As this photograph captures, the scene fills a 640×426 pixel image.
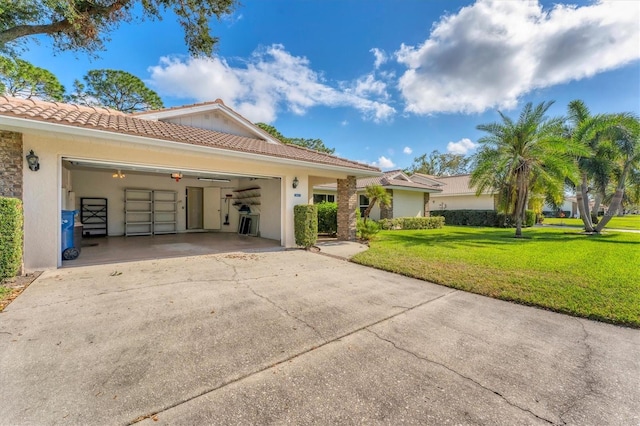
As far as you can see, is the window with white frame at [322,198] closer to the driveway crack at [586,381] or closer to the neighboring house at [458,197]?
the neighboring house at [458,197]

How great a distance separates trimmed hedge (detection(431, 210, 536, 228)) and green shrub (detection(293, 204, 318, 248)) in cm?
1746

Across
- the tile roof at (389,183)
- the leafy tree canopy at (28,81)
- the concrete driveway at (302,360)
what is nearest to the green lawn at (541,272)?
the concrete driveway at (302,360)

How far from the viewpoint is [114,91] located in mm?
26906

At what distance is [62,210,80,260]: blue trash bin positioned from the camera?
734cm

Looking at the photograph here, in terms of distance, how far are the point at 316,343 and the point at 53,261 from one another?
7.17 meters

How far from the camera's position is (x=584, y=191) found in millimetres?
16828

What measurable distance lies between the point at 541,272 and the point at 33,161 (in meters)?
12.6

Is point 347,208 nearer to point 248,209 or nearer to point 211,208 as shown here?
point 248,209

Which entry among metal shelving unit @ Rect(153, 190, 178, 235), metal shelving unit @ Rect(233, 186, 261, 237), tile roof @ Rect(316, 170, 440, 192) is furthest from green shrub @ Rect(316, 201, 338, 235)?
metal shelving unit @ Rect(153, 190, 178, 235)

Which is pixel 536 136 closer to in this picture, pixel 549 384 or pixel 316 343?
pixel 549 384

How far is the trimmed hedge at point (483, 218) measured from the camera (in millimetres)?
22438

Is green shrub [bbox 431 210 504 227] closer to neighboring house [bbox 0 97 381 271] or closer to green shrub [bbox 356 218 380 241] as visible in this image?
green shrub [bbox 356 218 380 241]

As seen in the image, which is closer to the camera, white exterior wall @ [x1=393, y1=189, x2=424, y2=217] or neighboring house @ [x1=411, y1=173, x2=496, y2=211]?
white exterior wall @ [x1=393, y1=189, x2=424, y2=217]

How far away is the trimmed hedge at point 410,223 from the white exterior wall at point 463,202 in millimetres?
7076
